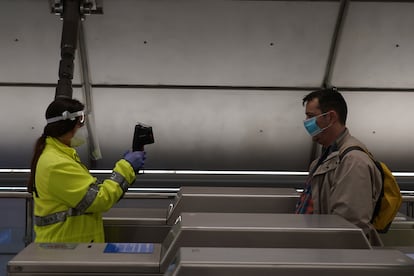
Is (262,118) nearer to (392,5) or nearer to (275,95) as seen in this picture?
(275,95)

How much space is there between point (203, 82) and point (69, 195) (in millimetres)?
1925

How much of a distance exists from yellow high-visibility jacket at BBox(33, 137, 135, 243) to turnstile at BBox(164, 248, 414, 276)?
0.74 meters

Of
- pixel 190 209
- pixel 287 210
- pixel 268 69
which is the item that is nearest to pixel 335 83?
pixel 268 69

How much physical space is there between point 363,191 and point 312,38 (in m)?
1.89

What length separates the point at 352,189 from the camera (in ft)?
5.30

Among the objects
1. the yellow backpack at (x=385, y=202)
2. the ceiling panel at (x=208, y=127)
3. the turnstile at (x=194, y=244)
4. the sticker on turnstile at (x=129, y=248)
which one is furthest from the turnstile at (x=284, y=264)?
the ceiling panel at (x=208, y=127)

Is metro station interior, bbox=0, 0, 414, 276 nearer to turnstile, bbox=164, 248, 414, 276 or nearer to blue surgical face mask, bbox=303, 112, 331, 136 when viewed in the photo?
blue surgical face mask, bbox=303, 112, 331, 136

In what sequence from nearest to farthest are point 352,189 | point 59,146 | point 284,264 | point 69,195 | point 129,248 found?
1. point 284,264
2. point 129,248
3. point 352,189
4. point 69,195
5. point 59,146

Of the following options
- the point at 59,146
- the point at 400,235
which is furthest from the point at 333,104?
the point at 59,146

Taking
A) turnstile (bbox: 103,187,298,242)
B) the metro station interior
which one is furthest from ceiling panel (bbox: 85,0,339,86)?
turnstile (bbox: 103,187,298,242)

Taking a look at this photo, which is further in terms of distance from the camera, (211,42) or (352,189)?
(211,42)

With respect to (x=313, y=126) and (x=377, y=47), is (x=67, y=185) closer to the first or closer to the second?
(x=313, y=126)

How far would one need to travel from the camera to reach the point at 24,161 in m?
3.79

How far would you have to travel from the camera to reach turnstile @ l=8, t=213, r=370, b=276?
1.25m
